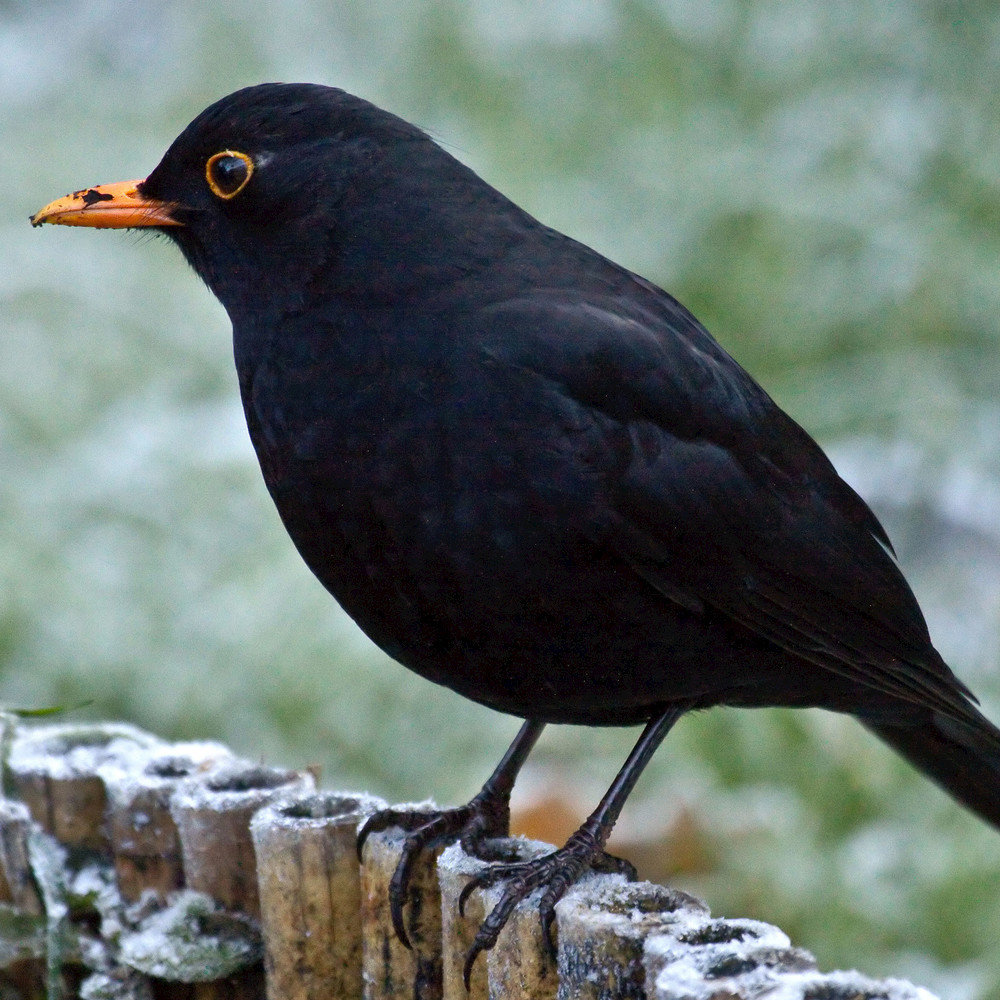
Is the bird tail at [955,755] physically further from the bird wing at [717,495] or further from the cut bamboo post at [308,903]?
the cut bamboo post at [308,903]

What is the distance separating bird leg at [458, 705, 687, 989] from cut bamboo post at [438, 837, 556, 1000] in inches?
0.6

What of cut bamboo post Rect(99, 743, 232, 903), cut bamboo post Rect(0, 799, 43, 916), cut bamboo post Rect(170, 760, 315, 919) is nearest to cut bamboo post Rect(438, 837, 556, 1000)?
cut bamboo post Rect(170, 760, 315, 919)

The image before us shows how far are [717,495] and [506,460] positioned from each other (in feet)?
1.54

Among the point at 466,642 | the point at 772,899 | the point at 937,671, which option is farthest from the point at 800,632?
the point at 772,899

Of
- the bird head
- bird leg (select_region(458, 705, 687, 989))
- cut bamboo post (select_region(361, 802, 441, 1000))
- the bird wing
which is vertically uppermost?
the bird head

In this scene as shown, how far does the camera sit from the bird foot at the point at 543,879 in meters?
2.29

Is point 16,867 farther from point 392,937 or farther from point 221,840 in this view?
point 392,937

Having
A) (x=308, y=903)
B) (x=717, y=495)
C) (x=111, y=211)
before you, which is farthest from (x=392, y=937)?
(x=111, y=211)

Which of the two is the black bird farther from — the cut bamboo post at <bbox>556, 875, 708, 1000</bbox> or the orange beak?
the cut bamboo post at <bbox>556, 875, 708, 1000</bbox>

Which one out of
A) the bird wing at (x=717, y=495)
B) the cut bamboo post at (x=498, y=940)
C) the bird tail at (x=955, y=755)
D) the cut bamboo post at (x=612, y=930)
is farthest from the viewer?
the bird tail at (x=955, y=755)

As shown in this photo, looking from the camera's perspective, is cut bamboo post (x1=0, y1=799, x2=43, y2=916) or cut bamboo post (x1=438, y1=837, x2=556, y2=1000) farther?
cut bamboo post (x1=0, y1=799, x2=43, y2=916)

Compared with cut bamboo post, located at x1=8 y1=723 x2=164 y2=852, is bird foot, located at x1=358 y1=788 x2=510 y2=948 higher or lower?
lower

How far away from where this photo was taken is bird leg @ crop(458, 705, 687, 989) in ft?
7.57

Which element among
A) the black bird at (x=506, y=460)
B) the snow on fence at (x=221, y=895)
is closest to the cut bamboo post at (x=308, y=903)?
the snow on fence at (x=221, y=895)
